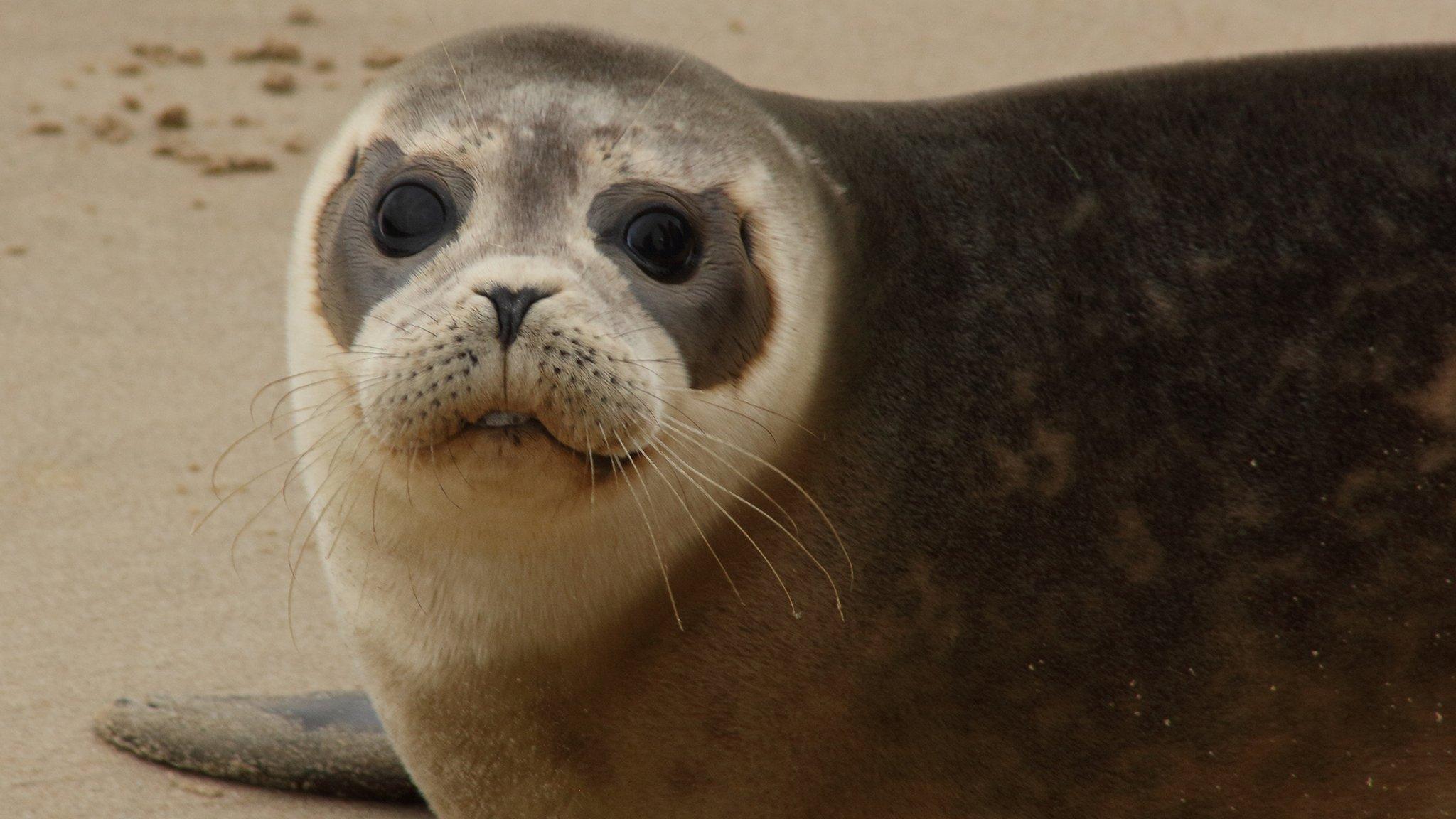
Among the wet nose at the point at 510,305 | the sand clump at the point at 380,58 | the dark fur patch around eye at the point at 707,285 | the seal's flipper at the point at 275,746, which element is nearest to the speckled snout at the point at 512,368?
the wet nose at the point at 510,305

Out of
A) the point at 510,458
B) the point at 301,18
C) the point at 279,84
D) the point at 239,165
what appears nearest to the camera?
the point at 510,458

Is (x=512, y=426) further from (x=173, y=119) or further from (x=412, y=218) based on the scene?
(x=173, y=119)

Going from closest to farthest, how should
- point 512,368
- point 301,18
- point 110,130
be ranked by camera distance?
point 512,368 → point 110,130 → point 301,18

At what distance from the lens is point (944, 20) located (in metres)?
10.8

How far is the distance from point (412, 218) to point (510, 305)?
355mm

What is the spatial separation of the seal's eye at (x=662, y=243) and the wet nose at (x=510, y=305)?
0.91ft

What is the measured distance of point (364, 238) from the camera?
276 cm

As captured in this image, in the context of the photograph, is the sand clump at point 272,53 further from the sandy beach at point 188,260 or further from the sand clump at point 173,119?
→ the sand clump at point 173,119

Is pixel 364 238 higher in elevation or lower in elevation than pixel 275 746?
higher

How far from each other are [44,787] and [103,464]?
1.62 metres

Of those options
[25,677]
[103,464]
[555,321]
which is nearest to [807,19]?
[103,464]

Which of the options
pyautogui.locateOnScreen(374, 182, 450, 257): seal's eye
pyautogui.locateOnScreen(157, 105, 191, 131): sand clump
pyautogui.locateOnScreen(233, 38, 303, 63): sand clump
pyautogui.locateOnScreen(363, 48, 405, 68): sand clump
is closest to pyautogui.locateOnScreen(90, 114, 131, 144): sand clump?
pyautogui.locateOnScreen(157, 105, 191, 131): sand clump

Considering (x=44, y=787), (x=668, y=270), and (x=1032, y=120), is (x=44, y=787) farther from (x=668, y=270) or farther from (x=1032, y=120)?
(x=1032, y=120)

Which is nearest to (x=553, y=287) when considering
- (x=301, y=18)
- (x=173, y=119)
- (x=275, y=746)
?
(x=275, y=746)
